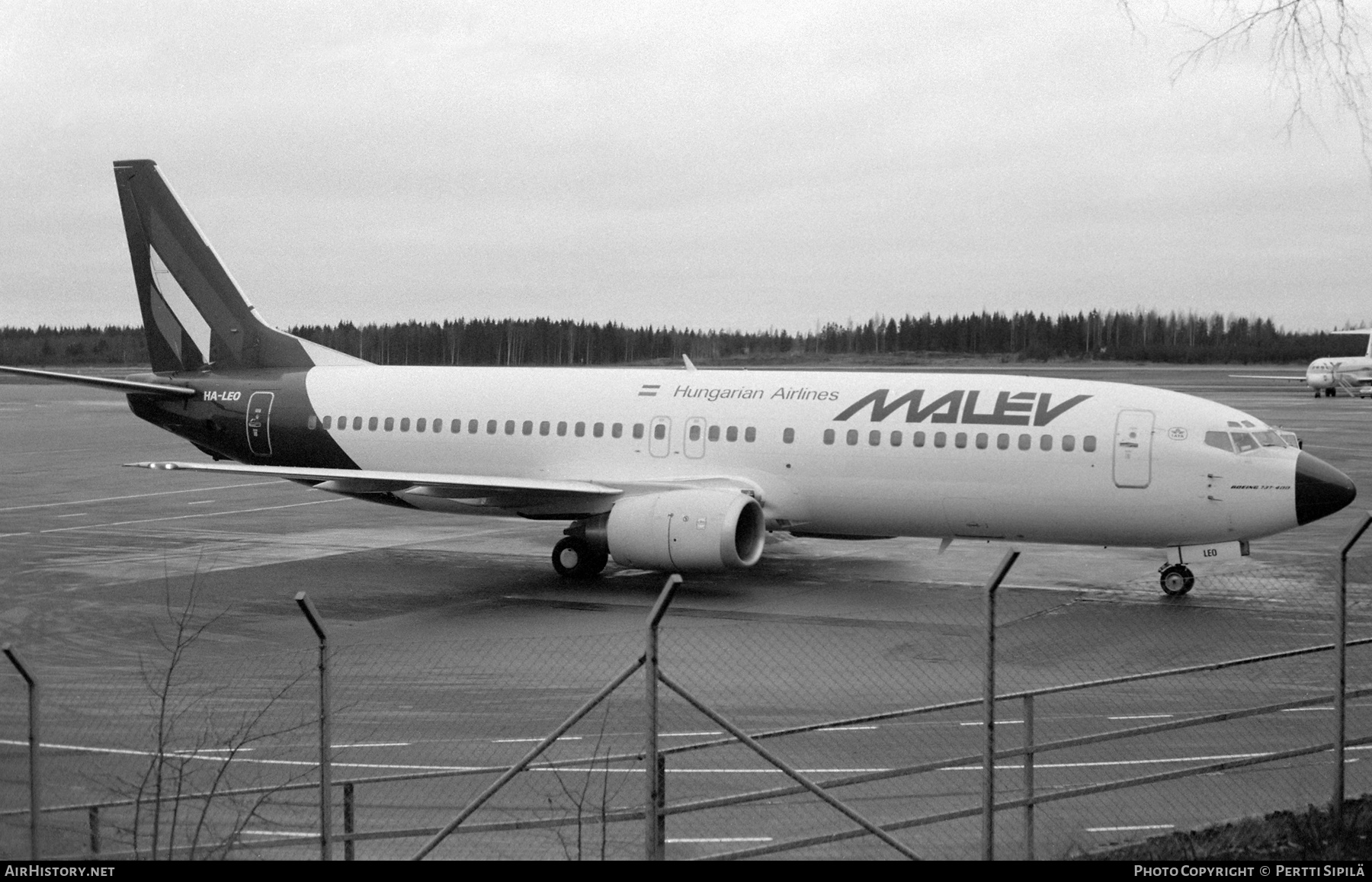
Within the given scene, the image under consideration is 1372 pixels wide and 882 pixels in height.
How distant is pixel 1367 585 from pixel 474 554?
16.6 m

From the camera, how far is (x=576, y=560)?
2645cm

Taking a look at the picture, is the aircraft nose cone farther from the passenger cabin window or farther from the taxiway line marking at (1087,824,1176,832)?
the taxiway line marking at (1087,824,1176,832)

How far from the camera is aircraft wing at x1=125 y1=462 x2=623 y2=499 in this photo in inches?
1007

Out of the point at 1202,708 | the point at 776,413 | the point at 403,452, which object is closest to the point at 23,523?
the point at 403,452

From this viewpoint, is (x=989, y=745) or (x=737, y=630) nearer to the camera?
(x=989, y=745)

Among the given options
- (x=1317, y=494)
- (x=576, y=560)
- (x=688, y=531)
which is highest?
(x=1317, y=494)

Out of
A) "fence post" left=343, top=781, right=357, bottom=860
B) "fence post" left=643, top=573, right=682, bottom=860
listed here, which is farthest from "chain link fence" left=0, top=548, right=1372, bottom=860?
"fence post" left=643, top=573, right=682, bottom=860

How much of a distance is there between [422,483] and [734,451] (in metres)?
5.58

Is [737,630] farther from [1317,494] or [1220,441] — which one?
[1317,494]

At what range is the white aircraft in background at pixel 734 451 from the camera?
23984 millimetres

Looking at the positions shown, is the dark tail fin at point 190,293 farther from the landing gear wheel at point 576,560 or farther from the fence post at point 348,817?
the fence post at point 348,817

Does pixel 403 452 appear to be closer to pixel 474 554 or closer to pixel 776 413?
pixel 474 554

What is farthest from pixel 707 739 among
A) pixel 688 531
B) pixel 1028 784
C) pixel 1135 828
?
pixel 688 531

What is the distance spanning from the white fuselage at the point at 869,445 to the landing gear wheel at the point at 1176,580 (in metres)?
0.50
